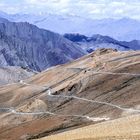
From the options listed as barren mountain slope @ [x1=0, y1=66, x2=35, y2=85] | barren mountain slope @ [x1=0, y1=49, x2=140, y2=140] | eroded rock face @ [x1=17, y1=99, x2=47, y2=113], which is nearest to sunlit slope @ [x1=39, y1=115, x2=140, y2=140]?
barren mountain slope @ [x1=0, y1=49, x2=140, y2=140]

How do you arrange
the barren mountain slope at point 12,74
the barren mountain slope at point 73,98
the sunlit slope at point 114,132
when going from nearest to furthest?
the sunlit slope at point 114,132
the barren mountain slope at point 73,98
the barren mountain slope at point 12,74

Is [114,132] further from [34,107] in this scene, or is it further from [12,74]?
[12,74]

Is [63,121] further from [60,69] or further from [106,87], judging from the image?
[60,69]

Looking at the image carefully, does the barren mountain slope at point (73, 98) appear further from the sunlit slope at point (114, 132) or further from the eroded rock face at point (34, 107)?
the sunlit slope at point (114, 132)

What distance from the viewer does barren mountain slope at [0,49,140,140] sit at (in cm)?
9025

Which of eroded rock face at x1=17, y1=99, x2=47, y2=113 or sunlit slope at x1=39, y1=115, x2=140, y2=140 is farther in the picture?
eroded rock face at x1=17, y1=99, x2=47, y2=113

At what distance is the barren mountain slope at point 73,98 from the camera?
90.2 m

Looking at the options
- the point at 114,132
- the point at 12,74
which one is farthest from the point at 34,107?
the point at 12,74

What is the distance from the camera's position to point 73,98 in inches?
4082

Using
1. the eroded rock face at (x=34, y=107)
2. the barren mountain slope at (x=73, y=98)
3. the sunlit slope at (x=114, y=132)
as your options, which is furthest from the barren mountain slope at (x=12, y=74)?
the sunlit slope at (x=114, y=132)

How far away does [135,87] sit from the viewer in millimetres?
96000

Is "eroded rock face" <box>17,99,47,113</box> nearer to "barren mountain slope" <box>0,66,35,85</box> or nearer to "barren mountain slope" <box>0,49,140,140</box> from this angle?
"barren mountain slope" <box>0,49,140,140</box>

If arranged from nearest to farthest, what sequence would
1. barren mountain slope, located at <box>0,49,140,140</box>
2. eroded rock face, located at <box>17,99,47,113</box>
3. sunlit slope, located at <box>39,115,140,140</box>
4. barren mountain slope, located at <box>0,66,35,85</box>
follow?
1. sunlit slope, located at <box>39,115,140,140</box>
2. barren mountain slope, located at <box>0,49,140,140</box>
3. eroded rock face, located at <box>17,99,47,113</box>
4. barren mountain slope, located at <box>0,66,35,85</box>

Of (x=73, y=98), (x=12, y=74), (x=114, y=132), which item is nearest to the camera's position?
(x=114, y=132)
